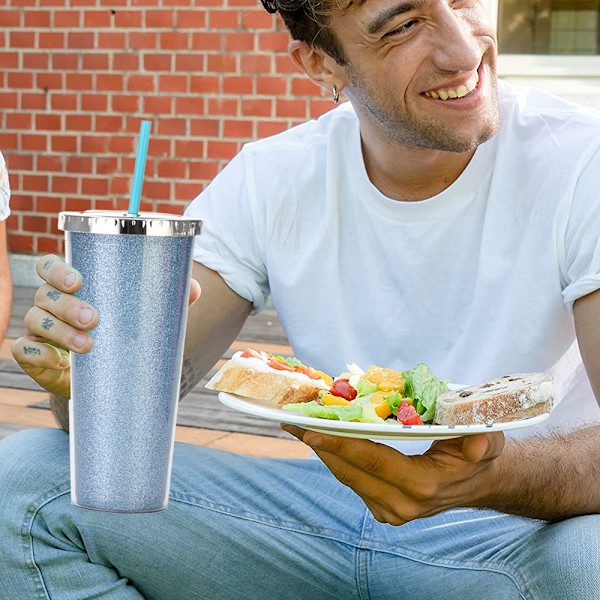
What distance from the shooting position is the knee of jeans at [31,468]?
1859 millimetres

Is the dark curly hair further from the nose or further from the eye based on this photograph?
the nose

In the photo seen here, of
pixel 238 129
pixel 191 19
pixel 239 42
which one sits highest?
pixel 191 19

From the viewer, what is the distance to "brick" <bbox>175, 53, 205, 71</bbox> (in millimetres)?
5816

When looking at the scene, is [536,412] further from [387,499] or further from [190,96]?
[190,96]

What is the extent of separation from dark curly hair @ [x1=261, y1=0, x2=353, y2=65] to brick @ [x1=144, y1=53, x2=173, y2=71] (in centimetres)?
355

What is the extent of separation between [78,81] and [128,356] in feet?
16.2

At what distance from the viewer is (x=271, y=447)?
3.21 meters

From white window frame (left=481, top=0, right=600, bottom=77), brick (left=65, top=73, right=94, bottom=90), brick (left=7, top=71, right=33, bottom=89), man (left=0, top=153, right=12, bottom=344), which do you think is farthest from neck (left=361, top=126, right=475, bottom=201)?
brick (left=7, top=71, right=33, bottom=89)

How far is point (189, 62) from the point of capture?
5840 mm

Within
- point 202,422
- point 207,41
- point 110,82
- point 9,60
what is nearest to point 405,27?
point 202,422

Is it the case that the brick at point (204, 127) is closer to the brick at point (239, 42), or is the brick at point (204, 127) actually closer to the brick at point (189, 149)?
the brick at point (189, 149)

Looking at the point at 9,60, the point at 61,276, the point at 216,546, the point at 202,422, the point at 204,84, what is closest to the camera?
the point at 61,276

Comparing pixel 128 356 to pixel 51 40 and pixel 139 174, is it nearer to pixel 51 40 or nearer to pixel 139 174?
pixel 139 174

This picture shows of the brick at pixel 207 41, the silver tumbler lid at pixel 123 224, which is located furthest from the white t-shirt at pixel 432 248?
the brick at pixel 207 41
